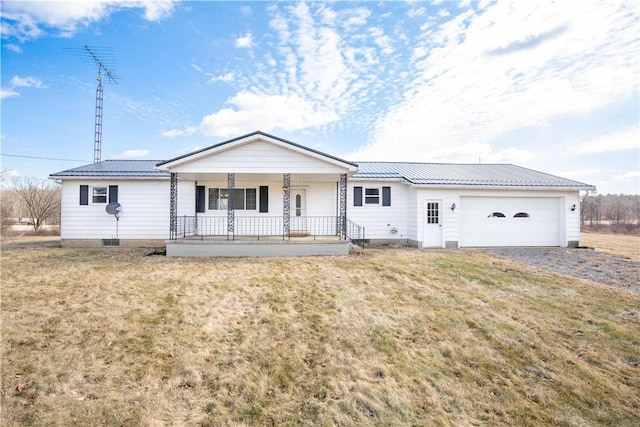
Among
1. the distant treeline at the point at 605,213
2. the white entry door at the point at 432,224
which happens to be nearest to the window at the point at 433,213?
the white entry door at the point at 432,224

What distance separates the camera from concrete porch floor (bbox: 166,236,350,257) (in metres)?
10.1

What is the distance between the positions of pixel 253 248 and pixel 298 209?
372cm

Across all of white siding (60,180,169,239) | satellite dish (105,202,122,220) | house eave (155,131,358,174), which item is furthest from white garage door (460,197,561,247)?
satellite dish (105,202,122,220)

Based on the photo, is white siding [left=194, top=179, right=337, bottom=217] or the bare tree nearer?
white siding [left=194, top=179, right=337, bottom=217]

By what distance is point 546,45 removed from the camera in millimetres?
10430

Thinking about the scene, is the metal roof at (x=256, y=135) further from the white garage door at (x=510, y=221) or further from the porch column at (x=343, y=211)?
the white garage door at (x=510, y=221)

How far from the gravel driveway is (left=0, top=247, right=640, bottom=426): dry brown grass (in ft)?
3.71

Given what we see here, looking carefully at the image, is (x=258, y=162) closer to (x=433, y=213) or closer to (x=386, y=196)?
(x=386, y=196)

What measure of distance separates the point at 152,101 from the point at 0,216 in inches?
427

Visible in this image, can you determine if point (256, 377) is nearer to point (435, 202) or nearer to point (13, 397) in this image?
point (13, 397)

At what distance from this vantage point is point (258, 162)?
10.6 meters

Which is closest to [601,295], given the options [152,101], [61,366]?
[61,366]

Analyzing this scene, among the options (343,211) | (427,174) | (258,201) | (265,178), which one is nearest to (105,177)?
(258,201)

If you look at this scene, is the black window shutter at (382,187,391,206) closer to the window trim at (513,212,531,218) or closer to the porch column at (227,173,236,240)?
the window trim at (513,212,531,218)
